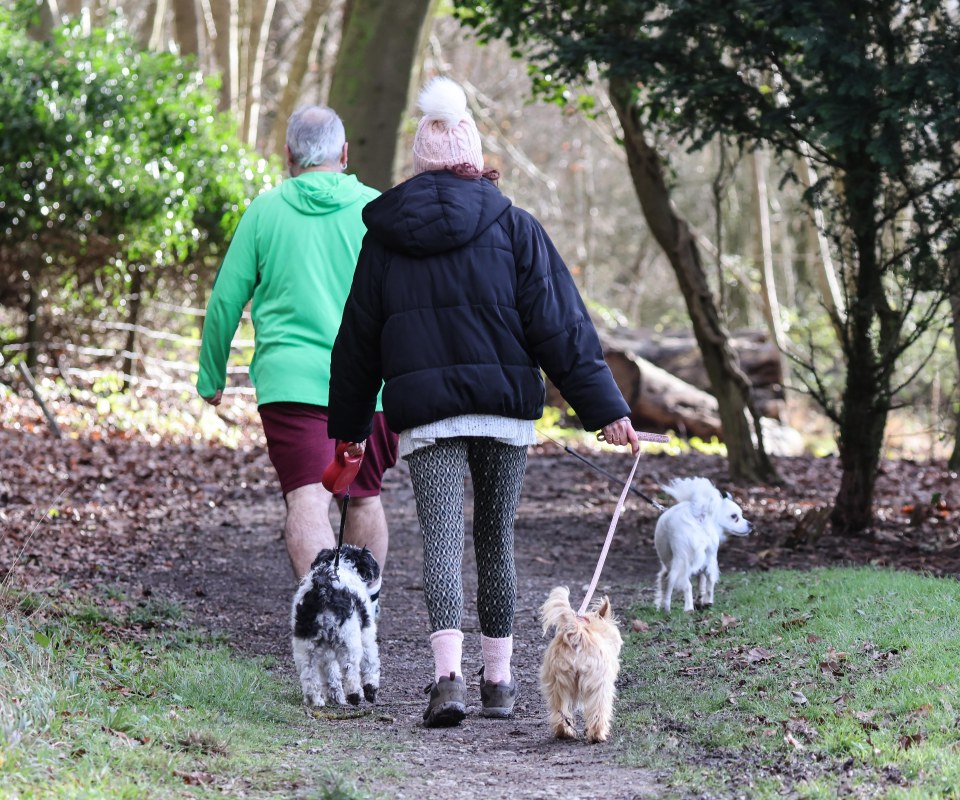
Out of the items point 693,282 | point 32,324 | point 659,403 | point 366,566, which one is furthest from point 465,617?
point 659,403

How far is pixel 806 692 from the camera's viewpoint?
468cm

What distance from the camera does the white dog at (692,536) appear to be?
664 cm

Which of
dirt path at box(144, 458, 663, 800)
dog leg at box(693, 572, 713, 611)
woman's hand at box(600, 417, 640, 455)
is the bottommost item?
dirt path at box(144, 458, 663, 800)

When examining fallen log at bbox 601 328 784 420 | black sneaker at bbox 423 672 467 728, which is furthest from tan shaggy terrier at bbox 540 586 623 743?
fallen log at bbox 601 328 784 420

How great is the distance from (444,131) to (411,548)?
4.90 m

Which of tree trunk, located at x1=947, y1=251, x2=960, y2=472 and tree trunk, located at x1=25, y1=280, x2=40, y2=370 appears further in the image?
tree trunk, located at x1=25, y1=280, x2=40, y2=370

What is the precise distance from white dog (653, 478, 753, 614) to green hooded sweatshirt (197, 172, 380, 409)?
220 centimetres

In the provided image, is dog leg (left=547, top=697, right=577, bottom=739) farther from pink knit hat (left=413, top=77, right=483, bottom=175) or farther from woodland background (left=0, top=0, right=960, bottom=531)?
woodland background (left=0, top=0, right=960, bottom=531)

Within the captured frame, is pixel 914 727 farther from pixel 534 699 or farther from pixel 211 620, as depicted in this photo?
pixel 211 620

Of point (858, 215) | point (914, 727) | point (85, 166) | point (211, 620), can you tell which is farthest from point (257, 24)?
point (914, 727)

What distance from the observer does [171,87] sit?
13.6 metres

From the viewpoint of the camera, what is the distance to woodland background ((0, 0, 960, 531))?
27.0 ft

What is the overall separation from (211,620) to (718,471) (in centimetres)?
703

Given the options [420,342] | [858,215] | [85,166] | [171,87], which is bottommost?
[420,342]
